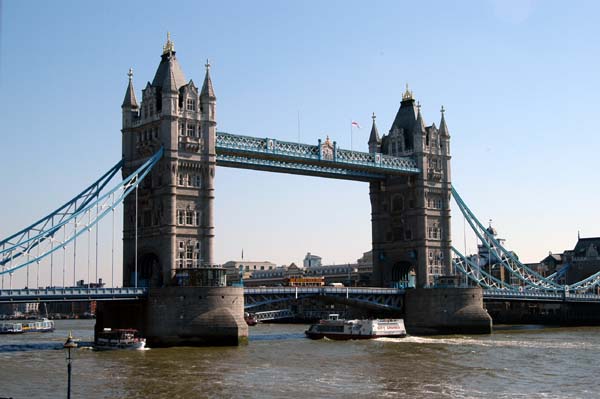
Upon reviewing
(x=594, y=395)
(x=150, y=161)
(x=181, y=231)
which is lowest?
(x=594, y=395)

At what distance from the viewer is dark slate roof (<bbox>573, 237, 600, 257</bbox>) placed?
571ft

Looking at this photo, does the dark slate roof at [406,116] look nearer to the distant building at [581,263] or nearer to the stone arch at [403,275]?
the stone arch at [403,275]

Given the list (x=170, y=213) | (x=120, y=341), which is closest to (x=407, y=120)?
(x=170, y=213)

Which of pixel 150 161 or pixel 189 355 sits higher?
pixel 150 161

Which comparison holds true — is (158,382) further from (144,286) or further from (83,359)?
(144,286)

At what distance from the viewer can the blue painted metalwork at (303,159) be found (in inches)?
4028

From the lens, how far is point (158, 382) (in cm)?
5991

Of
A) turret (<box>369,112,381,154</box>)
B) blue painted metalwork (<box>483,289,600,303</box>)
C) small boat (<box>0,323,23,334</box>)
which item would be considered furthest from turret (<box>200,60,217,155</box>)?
small boat (<box>0,323,23,334</box>)

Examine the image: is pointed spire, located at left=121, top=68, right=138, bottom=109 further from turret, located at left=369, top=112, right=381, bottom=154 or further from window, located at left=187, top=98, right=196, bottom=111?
turret, located at left=369, top=112, right=381, bottom=154

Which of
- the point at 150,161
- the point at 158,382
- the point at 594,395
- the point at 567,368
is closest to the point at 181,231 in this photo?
the point at 150,161

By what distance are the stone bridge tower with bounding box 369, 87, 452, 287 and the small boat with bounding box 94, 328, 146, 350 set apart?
4733 centimetres

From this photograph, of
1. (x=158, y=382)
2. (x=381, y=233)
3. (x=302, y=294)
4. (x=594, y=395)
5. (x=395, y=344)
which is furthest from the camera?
(x=381, y=233)

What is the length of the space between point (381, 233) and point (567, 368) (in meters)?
Result: 58.7

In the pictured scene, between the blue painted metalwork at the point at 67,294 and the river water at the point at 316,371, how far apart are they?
5240 mm
